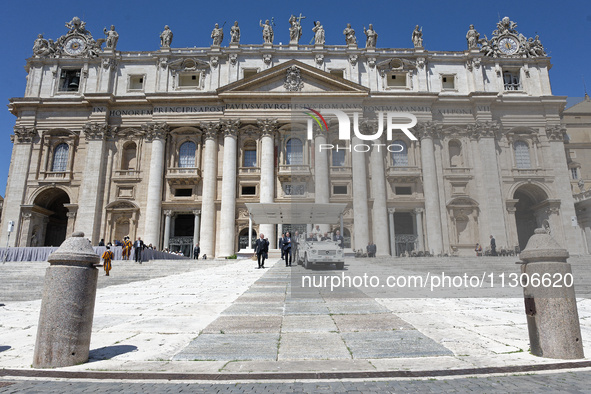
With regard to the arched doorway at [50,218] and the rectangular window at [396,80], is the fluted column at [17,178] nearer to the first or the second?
the arched doorway at [50,218]

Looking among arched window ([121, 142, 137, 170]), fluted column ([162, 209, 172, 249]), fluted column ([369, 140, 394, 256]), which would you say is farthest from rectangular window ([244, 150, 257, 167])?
fluted column ([369, 140, 394, 256])

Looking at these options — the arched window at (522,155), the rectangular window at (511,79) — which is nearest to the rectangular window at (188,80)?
the rectangular window at (511,79)

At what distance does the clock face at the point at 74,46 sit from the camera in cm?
4244

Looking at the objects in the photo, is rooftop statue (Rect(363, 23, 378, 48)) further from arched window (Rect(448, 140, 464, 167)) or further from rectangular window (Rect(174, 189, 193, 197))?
rectangular window (Rect(174, 189, 193, 197))

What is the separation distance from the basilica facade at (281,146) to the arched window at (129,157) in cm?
14

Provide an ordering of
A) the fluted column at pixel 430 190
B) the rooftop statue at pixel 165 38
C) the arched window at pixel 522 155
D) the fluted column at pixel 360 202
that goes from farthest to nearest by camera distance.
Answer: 1. the rooftop statue at pixel 165 38
2. the arched window at pixel 522 155
3. the fluted column at pixel 430 190
4. the fluted column at pixel 360 202

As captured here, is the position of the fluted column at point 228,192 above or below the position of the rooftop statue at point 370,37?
below

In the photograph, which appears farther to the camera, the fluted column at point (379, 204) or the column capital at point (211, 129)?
the column capital at point (211, 129)

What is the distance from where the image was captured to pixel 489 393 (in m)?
3.37

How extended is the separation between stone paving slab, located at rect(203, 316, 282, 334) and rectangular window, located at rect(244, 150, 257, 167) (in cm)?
3341

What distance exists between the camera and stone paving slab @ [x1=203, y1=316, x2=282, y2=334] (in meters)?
5.76

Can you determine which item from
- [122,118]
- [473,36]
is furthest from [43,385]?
[473,36]

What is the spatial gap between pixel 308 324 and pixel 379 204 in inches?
1237

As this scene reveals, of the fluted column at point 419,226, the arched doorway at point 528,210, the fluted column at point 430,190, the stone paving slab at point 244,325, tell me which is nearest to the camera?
the stone paving slab at point 244,325
